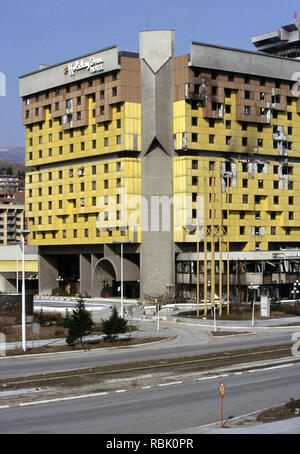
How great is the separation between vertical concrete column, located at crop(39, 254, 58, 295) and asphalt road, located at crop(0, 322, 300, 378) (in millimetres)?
61971

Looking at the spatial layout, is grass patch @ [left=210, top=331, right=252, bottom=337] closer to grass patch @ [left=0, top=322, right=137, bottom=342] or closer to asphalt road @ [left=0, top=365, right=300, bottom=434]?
grass patch @ [left=0, top=322, right=137, bottom=342]

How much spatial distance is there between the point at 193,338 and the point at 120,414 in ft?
113

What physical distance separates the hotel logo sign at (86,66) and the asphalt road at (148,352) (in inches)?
2183

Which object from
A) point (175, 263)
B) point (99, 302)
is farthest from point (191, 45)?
point (99, 302)

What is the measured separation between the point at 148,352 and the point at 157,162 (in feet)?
202

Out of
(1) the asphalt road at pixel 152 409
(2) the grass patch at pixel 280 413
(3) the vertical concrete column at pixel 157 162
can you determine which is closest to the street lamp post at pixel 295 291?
(3) the vertical concrete column at pixel 157 162

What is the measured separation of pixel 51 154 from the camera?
126875mm

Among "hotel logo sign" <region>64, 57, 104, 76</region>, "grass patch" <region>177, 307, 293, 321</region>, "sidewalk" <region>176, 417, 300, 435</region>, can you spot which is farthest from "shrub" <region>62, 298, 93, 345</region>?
"hotel logo sign" <region>64, 57, 104, 76</region>

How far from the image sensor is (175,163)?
112 metres

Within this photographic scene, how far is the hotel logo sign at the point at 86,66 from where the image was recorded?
114 metres

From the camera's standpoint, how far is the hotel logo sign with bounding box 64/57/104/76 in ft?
375

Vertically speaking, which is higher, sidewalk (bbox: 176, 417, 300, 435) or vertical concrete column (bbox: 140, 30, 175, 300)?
vertical concrete column (bbox: 140, 30, 175, 300)

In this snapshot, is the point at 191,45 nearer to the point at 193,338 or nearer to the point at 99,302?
the point at 99,302
